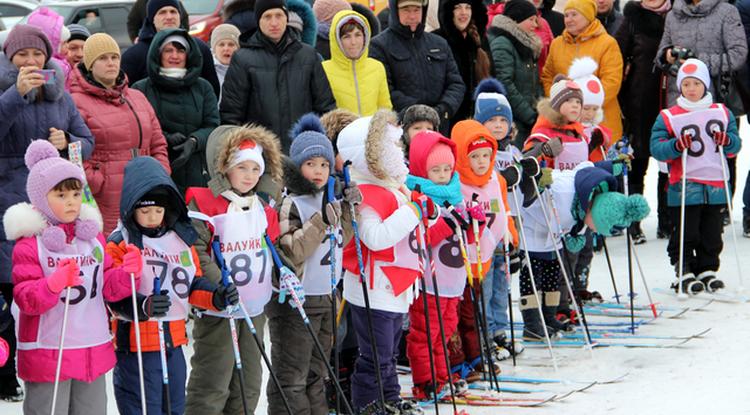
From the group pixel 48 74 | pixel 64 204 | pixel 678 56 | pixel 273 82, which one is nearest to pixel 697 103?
pixel 678 56

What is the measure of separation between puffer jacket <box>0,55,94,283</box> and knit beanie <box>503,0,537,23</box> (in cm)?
462

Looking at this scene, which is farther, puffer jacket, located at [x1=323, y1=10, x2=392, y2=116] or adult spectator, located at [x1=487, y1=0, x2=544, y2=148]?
adult spectator, located at [x1=487, y1=0, x2=544, y2=148]

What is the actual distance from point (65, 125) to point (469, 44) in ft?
13.3

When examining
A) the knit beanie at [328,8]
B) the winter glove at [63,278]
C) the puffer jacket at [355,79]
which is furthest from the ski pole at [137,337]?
the knit beanie at [328,8]

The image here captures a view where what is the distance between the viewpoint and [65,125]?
688cm

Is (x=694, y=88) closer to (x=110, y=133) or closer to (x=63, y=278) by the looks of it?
(x=110, y=133)

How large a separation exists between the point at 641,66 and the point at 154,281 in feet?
22.0

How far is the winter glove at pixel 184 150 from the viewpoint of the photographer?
7707 mm

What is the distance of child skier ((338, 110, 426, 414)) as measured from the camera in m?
6.35

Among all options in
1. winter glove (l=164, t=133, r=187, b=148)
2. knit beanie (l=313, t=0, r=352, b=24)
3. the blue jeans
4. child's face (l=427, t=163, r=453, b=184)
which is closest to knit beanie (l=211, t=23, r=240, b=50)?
knit beanie (l=313, t=0, r=352, b=24)

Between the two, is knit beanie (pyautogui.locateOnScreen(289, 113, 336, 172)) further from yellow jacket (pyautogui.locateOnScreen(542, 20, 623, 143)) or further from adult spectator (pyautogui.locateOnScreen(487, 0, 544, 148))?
yellow jacket (pyautogui.locateOnScreen(542, 20, 623, 143))

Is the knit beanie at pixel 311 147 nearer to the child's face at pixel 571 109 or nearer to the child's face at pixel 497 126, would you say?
the child's face at pixel 497 126

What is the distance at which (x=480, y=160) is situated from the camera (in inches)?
279

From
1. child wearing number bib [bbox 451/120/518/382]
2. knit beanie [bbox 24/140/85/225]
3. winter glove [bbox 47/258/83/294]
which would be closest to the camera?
winter glove [bbox 47/258/83/294]
